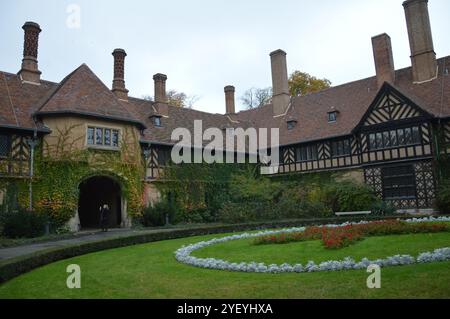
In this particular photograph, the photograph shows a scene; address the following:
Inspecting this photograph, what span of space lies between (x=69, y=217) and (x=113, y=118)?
5.44 m

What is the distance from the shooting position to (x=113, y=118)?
19922 millimetres

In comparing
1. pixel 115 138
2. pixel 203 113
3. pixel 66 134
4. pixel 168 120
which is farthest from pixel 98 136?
pixel 203 113

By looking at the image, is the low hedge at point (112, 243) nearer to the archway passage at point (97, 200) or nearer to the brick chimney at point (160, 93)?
the archway passage at point (97, 200)

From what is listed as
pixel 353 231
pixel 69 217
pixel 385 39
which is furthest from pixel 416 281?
pixel 385 39

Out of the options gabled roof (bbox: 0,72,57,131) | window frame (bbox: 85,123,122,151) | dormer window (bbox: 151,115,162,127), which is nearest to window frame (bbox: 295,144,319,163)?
dormer window (bbox: 151,115,162,127)

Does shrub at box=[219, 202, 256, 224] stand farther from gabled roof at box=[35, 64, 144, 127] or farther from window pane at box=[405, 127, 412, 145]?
window pane at box=[405, 127, 412, 145]

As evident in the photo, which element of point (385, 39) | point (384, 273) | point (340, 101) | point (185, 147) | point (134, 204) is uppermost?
point (385, 39)

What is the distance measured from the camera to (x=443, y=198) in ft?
62.8

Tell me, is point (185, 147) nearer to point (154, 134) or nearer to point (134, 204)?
point (154, 134)

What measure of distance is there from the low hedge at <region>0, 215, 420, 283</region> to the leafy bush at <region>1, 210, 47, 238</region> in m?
4.36

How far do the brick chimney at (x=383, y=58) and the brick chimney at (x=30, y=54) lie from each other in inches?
836

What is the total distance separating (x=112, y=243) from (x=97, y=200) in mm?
12302

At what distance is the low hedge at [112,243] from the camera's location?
324 inches

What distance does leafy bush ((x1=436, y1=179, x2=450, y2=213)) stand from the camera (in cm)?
1906
